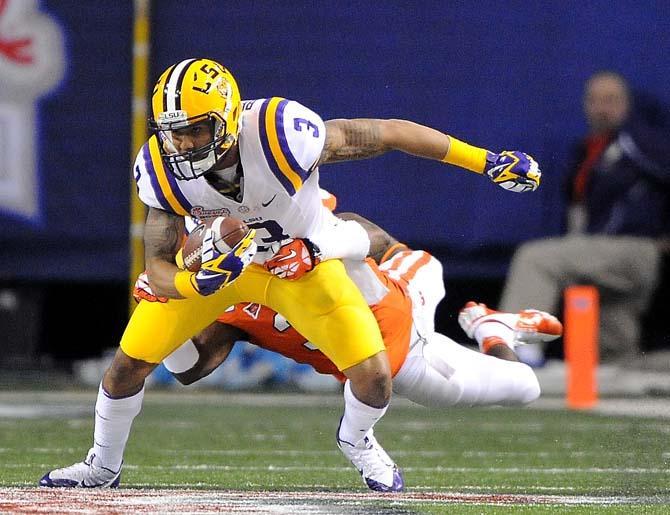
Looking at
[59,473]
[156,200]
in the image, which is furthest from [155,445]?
[156,200]

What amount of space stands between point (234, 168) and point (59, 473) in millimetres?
990

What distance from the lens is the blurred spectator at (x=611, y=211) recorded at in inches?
332

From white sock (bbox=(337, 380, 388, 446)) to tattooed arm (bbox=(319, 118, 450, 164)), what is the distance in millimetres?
637

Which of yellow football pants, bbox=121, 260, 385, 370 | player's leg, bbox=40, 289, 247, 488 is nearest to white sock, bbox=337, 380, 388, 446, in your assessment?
yellow football pants, bbox=121, 260, 385, 370

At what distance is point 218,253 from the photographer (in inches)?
168

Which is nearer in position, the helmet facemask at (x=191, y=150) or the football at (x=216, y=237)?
the football at (x=216, y=237)

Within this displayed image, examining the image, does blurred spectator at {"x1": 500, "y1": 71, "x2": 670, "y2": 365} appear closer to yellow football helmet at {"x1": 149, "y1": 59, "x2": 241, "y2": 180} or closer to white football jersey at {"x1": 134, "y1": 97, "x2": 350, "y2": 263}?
white football jersey at {"x1": 134, "y1": 97, "x2": 350, "y2": 263}

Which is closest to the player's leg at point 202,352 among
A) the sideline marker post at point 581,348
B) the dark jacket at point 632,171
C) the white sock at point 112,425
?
the white sock at point 112,425

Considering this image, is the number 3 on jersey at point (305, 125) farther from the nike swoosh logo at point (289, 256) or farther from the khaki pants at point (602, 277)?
the khaki pants at point (602, 277)

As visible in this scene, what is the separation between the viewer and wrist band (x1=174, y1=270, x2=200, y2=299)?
432 cm

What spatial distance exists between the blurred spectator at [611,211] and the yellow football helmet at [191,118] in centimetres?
413

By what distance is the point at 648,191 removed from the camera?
8570 mm

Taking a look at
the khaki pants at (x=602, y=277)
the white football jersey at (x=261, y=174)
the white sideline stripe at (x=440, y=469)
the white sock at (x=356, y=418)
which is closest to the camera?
the white football jersey at (x=261, y=174)

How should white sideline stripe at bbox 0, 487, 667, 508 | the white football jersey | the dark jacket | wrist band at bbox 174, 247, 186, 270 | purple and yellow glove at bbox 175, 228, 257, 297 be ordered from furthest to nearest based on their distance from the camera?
the dark jacket
the white football jersey
wrist band at bbox 174, 247, 186, 270
purple and yellow glove at bbox 175, 228, 257, 297
white sideline stripe at bbox 0, 487, 667, 508
